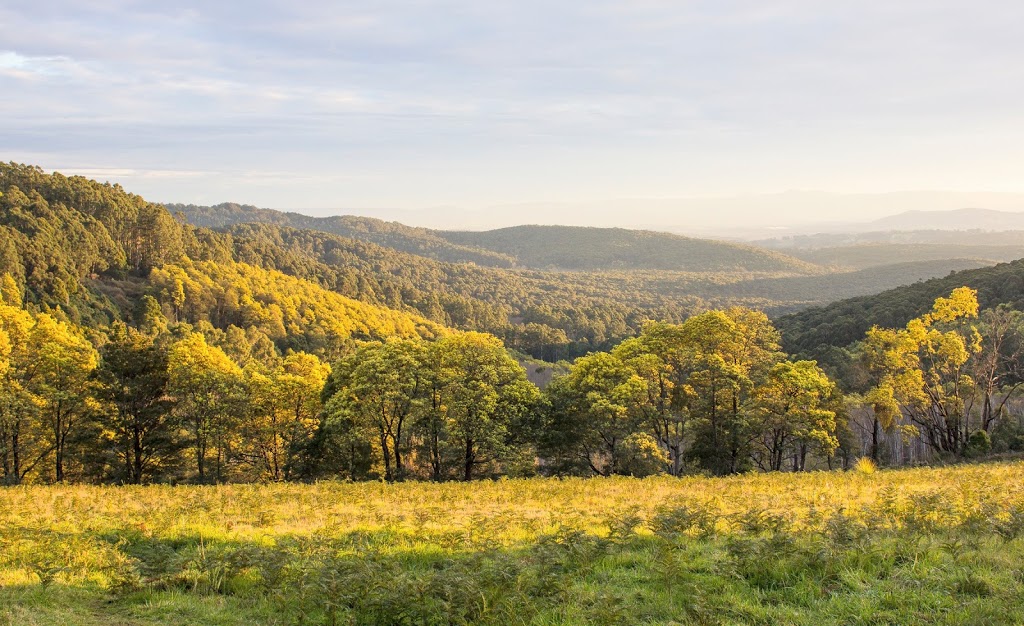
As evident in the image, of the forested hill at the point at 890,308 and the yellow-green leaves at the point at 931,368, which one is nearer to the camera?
the yellow-green leaves at the point at 931,368

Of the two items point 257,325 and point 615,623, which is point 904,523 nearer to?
point 615,623

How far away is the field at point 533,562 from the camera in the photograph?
827 cm

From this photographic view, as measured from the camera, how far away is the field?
827cm

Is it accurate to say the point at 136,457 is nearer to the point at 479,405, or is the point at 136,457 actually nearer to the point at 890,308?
the point at 479,405

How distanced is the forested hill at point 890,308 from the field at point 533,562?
202ft

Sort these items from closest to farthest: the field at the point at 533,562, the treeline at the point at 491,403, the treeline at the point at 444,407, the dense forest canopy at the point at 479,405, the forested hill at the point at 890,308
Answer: the field at the point at 533,562
the treeline at the point at 444,407
the treeline at the point at 491,403
the dense forest canopy at the point at 479,405
the forested hill at the point at 890,308

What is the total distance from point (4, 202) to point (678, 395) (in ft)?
339

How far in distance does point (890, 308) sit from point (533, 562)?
86.3 m

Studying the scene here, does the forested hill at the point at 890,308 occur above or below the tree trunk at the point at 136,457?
above

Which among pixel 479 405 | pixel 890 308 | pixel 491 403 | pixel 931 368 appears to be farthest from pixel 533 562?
pixel 890 308

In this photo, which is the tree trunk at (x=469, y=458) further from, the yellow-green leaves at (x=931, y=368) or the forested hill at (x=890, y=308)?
the forested hill at (x=890, y=308)

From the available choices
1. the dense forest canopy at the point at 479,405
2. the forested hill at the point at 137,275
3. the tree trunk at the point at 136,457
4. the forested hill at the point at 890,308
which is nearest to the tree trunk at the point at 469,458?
the dense forest canopy at the point at 479,405

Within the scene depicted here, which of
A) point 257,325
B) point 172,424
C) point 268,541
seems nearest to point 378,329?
point 257,325

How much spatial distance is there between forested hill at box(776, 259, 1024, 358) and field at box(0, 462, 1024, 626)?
61.5m
